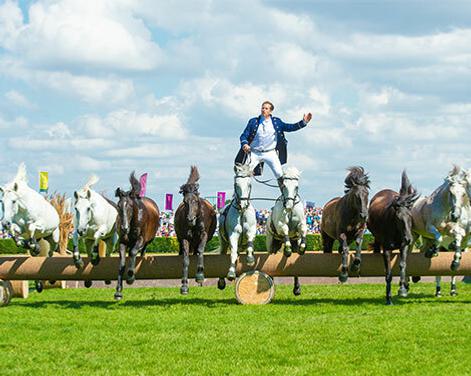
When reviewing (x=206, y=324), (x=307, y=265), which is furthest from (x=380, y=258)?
(x=206, y=324)

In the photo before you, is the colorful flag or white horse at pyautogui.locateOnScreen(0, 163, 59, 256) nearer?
white horse at pyautogui.locateOnScreen(0, 163, 59, 256)

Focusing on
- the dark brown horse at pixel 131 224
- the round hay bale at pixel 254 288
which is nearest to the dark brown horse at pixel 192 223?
the dark brown horse at pixel 131 224

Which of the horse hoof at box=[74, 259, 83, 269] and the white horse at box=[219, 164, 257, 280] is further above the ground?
the white horse at box=[219, 164, 257, 280]

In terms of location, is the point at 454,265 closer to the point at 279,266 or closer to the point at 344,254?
the point at 344,254

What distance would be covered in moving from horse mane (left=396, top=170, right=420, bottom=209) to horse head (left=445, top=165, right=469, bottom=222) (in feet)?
2.23

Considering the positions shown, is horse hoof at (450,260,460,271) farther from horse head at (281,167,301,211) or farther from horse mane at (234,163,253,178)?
horse mane at (234,163,253,178)

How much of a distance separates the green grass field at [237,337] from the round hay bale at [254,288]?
21cm

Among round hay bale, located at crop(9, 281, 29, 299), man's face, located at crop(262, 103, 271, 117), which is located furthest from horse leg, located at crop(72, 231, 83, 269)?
man's face, located at crop(262, 103, 271, 117)

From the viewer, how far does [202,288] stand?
21.3m

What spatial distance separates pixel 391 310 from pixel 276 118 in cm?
Answer: 458

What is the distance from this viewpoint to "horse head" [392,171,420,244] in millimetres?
15027

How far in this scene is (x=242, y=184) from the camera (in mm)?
15117

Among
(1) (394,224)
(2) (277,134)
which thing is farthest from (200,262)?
(1) (394,224)

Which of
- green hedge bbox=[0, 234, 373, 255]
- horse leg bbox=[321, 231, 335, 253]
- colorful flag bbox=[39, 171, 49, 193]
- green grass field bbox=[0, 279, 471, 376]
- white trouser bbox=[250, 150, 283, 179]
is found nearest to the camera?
green grass field bbox=[0, 279, 471, 376]
